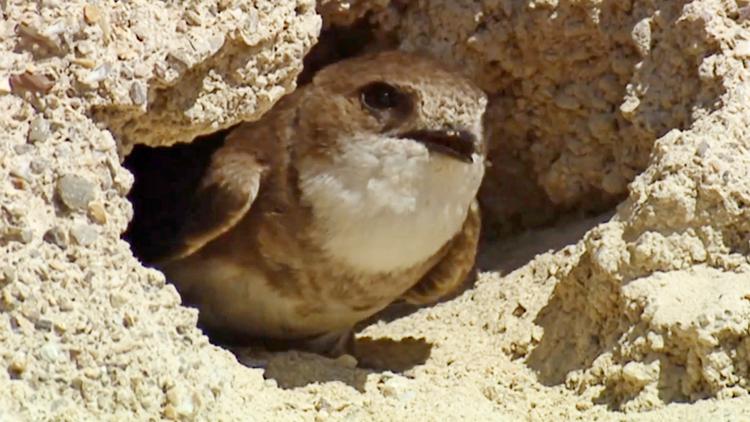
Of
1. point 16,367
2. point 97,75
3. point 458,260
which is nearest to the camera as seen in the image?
point 16,367

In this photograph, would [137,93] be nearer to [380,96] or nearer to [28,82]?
[28,82]

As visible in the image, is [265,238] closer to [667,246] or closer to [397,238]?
[397,238]

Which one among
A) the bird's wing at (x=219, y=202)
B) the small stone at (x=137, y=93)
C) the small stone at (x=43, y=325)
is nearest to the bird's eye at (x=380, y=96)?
the bird's wing at (x=219, y=202)

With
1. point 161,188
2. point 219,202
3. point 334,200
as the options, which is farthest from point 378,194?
point 161,188

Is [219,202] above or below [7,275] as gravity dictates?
below

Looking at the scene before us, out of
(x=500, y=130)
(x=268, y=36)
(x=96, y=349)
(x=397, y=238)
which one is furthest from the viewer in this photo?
(x=500, y=130)

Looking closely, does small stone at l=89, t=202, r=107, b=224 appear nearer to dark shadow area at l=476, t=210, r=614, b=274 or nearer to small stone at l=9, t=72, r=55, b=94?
small stone at l=9, t=72, r=55, b=94

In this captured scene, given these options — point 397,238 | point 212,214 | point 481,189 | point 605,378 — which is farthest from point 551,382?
point 481,189
